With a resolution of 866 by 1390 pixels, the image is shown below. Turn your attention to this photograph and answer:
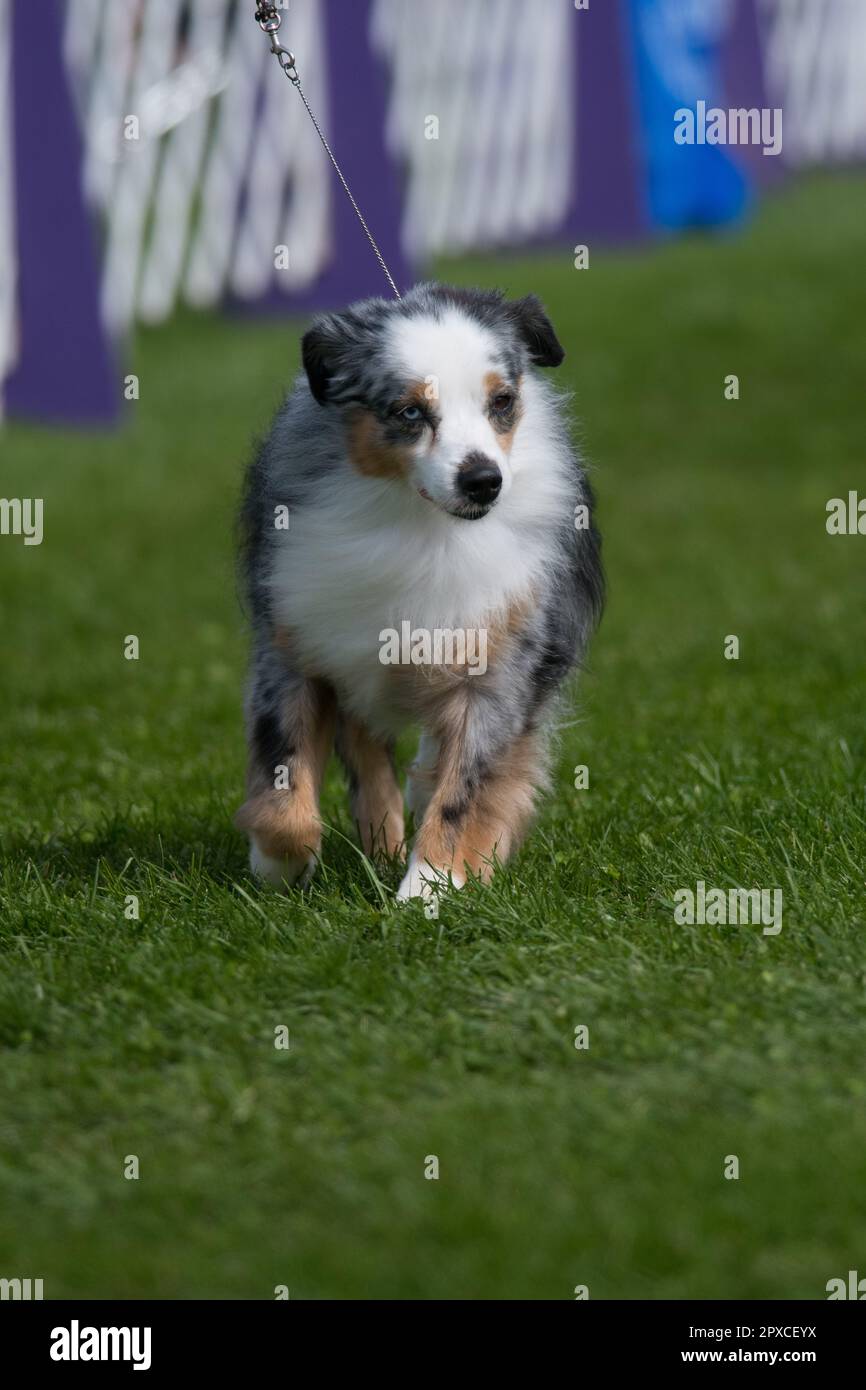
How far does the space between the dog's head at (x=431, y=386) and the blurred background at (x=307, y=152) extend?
7402mm

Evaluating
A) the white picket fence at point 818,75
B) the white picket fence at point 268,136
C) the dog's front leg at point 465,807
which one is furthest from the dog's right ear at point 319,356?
the white picket fence at point 818,75

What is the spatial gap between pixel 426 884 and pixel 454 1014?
23.1 inches

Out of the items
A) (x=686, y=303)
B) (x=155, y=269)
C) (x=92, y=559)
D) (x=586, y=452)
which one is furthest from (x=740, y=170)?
(x=586, y=452)

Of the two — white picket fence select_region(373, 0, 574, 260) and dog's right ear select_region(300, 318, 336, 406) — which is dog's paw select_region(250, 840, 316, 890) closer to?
dog's right ear select_region(300, 318, 336, 406)

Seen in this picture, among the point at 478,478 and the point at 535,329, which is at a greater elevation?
the point at 535,329

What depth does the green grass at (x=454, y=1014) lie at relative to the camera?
3.14 m

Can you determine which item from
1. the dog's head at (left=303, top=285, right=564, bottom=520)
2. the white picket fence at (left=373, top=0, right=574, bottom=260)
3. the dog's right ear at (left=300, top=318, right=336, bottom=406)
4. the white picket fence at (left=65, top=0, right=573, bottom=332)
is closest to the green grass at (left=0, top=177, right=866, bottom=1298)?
the dog's head at (left=303, top=285, right=564, bottom=520)

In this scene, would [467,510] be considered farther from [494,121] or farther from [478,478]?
[494,121]

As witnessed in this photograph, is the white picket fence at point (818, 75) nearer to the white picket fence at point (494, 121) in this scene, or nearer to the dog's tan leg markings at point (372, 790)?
the white picket fence at point (494, 121)

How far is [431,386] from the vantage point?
14.0ft

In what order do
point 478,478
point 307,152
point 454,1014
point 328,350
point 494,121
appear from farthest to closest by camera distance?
point 494,121 → point 307,152 → point 328,350 → point 478,478 → point 454,1014

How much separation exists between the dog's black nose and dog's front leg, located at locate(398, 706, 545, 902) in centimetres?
59

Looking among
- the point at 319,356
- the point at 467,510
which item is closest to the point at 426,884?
the point at 467,510
